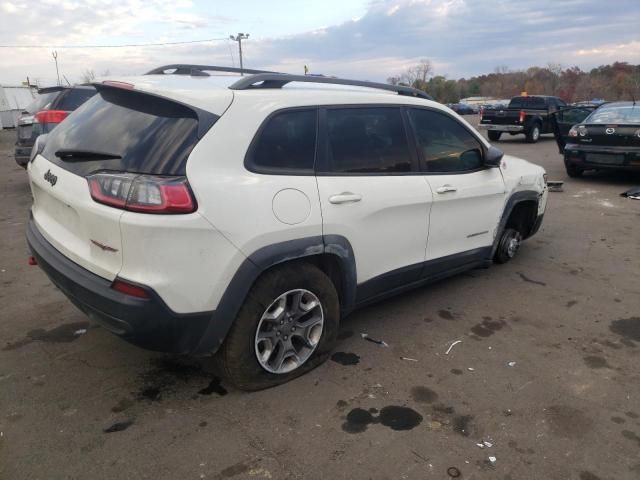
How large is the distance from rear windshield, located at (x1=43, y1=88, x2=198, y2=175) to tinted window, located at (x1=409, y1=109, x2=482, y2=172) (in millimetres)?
1849

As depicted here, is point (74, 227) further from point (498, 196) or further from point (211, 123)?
point (498, 196)

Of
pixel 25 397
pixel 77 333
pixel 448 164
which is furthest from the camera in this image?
pixel 448 164

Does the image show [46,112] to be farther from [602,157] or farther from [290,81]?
[602,157]

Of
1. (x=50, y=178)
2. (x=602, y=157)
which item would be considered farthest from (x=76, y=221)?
(x=602, y=157)

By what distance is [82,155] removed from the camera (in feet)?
9.25

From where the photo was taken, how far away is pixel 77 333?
375 centimetres

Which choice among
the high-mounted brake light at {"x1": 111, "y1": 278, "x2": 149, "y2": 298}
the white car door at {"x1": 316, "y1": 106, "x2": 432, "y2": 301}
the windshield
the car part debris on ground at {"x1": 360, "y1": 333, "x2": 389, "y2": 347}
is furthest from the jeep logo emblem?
the windshield

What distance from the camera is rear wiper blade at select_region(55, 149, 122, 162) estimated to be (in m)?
2.69

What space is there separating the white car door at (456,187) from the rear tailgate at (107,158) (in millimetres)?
1859

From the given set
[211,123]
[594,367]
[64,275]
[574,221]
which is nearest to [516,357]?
[594,367]

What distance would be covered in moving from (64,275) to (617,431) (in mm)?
3101

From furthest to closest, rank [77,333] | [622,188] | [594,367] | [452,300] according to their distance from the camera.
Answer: [622,188] → [452,300] → [77,333] → [594,367]

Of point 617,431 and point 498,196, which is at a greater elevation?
point 498,196

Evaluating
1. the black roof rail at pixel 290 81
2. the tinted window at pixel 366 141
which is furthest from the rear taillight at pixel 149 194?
the tinted window at pixel 366 141
